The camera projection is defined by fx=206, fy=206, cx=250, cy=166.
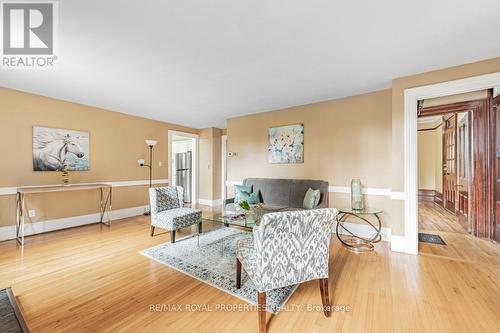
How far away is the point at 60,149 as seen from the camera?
3.84 metres

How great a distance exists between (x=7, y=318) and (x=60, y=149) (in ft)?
10.4

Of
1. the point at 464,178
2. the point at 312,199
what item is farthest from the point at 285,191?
the point at 464,178

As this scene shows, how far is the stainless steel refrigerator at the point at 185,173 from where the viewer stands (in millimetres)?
6918

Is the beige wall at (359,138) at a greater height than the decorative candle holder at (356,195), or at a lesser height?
greater

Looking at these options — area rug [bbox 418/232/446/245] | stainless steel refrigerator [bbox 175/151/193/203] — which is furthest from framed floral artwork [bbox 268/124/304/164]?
stainless steel refrigerator [bbox 175/151/193/203]

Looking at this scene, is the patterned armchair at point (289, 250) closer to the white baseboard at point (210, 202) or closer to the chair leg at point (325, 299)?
the chair leg at point (325, 299)

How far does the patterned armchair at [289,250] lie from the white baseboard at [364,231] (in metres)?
2.17

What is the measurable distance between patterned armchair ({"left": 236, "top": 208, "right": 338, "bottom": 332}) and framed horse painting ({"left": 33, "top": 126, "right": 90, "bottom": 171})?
423 cm

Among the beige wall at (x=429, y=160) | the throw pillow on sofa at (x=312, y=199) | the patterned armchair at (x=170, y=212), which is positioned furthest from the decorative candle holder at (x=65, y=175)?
the beige wall at (x=429, y=160)

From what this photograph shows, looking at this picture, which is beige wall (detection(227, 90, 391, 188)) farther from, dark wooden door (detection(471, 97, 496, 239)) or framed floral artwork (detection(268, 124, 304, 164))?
dark wooden door (detection(471, 97, 496, 239))

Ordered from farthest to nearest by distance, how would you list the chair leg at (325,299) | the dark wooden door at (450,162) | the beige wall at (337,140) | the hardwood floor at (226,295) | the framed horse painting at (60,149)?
the dark wooden door at (450,162), the framed horse painting at (60,149), the beige wall at (337,140), the chair leg at (325,299), the hardwood floor at (226,295)

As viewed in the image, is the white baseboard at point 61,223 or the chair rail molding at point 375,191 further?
the white baseboard at point 61,223

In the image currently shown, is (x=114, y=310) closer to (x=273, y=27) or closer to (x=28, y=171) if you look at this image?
(x=273, y=27)

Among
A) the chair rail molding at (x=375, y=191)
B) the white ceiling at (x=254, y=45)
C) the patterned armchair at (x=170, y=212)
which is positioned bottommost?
the patterned armchair at (x=170, y=212)
